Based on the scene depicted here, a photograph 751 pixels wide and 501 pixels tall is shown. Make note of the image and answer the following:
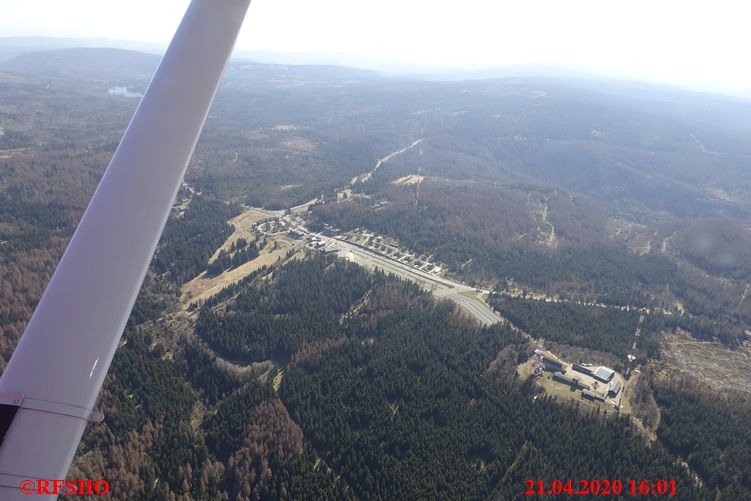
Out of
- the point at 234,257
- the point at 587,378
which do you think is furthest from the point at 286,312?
the point at 587,378

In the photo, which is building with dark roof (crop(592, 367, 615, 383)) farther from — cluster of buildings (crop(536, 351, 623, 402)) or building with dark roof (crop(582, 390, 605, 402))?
building with dark roof (crop(582, 390, 605, 402))

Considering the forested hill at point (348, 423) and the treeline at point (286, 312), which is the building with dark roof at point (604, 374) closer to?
the forested hill at point (348, 423)

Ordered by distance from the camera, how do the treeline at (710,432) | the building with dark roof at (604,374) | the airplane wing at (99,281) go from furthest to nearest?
1. the building with dark roof at (604,374)
2. the treeline at (710,432)
3. the airplane wing at (99,281)

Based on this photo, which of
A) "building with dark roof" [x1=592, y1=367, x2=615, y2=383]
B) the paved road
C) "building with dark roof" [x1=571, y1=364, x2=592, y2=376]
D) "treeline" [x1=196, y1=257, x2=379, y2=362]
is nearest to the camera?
"building with dark roof" [x1=592, y1=367, x2=615, y2=383]

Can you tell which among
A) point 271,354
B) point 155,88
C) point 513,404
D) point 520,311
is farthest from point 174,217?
point 155,88

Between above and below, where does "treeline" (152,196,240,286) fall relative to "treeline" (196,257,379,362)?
above

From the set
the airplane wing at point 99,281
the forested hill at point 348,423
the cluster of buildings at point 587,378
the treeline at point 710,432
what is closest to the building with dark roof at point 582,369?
the cluster of buildings at point 587,378
